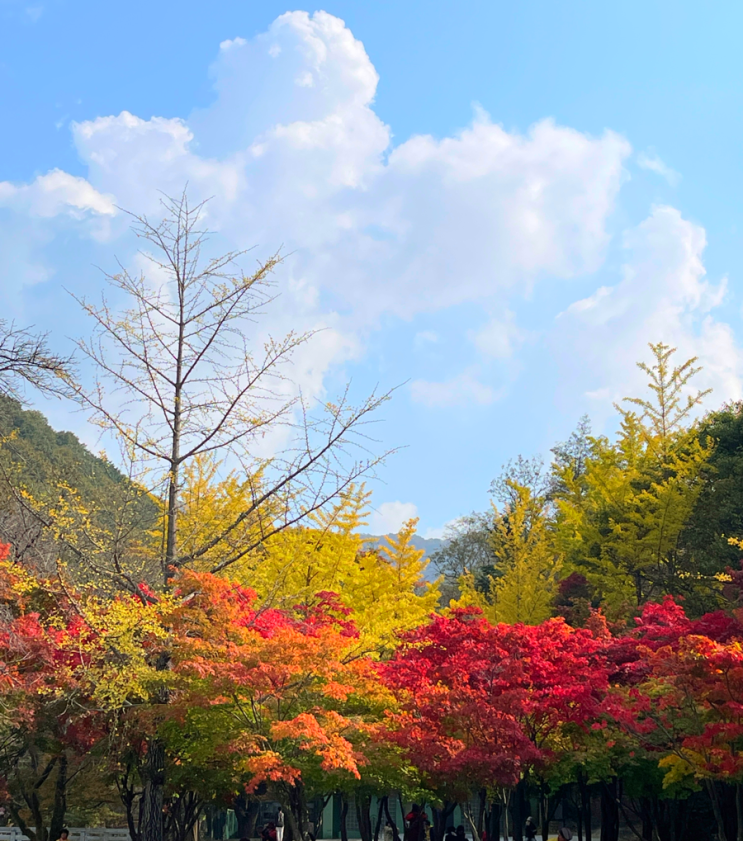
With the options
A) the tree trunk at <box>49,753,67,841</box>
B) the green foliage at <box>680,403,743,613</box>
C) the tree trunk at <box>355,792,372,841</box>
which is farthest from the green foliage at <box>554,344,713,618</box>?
the tree trunk at <box>49,753,67,841</box>

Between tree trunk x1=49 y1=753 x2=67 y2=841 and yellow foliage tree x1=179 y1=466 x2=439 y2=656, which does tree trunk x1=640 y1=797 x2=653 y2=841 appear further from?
tree trunk x1=49 y1=753 x2=67 y2=841

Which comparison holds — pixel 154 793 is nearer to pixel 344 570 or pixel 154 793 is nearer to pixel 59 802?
pixel 59 802

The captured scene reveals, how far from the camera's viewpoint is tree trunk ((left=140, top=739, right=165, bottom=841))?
11680mm

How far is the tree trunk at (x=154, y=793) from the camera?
460 inches

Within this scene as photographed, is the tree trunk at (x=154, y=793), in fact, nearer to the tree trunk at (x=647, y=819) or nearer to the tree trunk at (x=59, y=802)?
the tree trunk at (x=59, y=802)

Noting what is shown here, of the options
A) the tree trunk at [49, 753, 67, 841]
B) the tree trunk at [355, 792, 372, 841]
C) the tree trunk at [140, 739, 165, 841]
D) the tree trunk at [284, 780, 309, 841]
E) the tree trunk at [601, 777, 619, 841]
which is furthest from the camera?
the tree trunk at [601, 777, 619, 841]

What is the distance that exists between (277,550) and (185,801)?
22.3ft

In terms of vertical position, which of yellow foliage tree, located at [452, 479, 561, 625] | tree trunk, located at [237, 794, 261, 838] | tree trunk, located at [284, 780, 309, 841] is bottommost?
tree trunk, located at [237, 794, 261, 838]

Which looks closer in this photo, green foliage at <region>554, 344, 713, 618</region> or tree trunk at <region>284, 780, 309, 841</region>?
tree trunk at <region>284, 780, 309, 841</region>

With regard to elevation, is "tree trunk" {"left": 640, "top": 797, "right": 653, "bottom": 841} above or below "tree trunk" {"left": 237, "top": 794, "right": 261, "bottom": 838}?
above

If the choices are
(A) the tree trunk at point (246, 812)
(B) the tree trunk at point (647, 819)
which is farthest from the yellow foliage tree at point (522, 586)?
(A) the tree trunk at point (246, 812)

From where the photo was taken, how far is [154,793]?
1191 centimetres

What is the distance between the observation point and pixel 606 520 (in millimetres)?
28094

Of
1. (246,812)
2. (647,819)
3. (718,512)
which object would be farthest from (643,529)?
(246,812)
